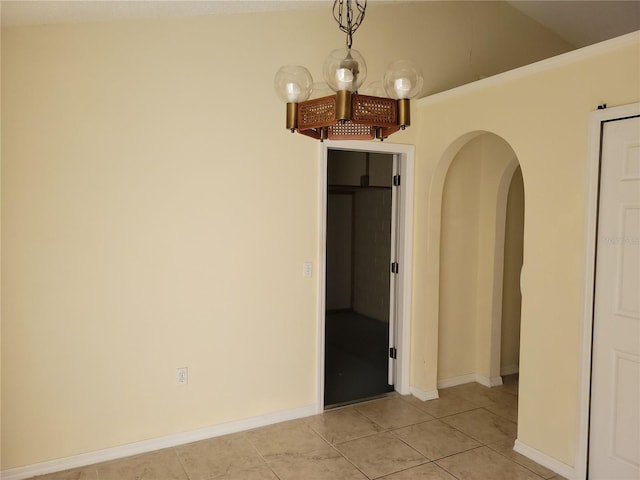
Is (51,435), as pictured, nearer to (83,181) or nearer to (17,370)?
(17,370)

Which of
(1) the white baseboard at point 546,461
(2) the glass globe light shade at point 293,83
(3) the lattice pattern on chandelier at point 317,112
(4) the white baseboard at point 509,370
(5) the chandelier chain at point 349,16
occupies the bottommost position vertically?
(1) the white baseboard at point 546,461

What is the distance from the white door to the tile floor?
0.46 meters

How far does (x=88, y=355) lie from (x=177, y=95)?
5.79ft

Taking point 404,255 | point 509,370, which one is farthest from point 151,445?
point 509,370

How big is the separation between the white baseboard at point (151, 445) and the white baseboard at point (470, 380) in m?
1.32

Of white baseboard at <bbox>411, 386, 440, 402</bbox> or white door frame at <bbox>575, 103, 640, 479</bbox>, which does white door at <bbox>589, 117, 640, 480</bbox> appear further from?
white baseboard at <bbox>411, 386, 440, 402</bbox>

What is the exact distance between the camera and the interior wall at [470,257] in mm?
4246

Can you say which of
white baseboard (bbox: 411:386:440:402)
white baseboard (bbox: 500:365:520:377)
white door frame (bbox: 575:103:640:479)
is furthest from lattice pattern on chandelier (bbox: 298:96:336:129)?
white baseboard (bbox: 500:365:520:377)

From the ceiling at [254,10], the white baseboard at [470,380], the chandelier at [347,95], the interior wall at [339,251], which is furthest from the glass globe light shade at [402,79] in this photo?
the interior wall at [339,251]

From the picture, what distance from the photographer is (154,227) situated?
311 centimetres

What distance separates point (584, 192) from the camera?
276 centimetres

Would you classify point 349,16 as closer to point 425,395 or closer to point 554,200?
point 554,200

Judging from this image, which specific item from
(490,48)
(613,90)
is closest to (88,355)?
(613,90)

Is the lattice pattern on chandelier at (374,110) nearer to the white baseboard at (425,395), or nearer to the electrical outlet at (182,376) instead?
the electrical outlet at (182,376)
